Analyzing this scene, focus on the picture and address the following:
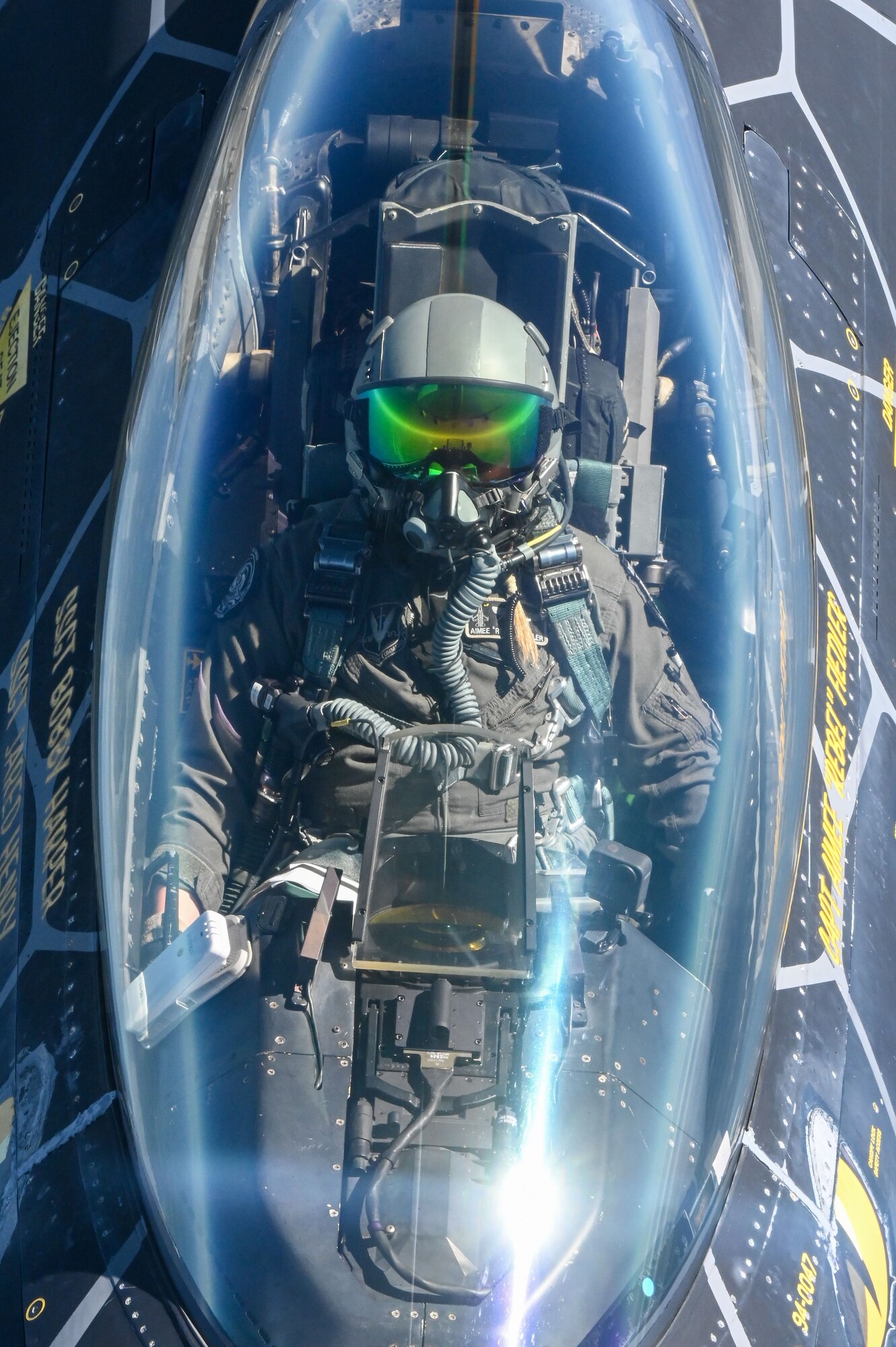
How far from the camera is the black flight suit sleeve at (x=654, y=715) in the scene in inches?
109

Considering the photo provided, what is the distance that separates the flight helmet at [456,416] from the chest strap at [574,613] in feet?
0.41

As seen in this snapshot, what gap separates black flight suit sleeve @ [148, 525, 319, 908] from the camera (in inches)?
111

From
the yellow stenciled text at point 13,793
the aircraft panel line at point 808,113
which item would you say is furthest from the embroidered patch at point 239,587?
the aircraft panel line at point 808,113

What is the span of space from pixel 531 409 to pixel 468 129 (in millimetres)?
983

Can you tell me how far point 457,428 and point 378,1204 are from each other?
1519 mm

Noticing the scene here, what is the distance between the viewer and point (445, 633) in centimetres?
295

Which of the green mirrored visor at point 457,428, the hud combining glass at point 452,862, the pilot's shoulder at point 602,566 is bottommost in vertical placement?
the hud combining glass at point 452,862

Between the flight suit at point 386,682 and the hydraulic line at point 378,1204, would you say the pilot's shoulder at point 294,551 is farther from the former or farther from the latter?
the hydraulic line at point 378,1204

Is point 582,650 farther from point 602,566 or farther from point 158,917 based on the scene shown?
point 158,917

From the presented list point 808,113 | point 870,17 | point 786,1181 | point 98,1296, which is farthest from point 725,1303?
point 870,17

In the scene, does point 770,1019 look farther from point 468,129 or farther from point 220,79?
point 220,79

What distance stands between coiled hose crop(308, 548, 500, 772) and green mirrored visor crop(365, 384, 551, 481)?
0.21 metres

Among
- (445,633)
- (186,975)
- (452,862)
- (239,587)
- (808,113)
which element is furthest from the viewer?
(808,113)

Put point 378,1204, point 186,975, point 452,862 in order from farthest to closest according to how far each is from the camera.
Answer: point 452,862, point 186,975, point 378,1204
